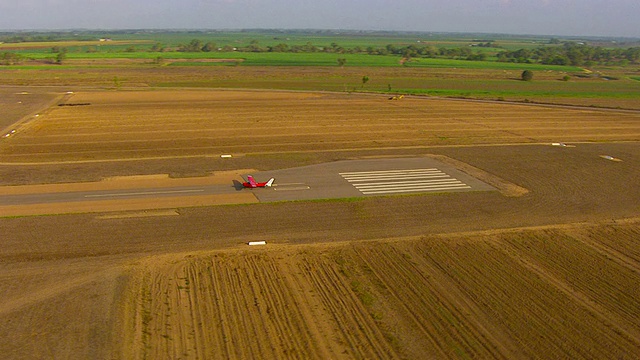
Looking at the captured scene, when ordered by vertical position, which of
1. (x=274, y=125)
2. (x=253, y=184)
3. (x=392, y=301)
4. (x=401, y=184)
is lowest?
(x=392, y=301)

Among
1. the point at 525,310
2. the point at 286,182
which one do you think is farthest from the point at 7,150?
the point at 525,310

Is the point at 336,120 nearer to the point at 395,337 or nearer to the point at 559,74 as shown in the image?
the point at 395,337

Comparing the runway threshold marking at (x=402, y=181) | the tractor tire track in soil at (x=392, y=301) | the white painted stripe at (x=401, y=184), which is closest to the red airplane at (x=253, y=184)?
the runway threshold marking at (x=402, y=181)

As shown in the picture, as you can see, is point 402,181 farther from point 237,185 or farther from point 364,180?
point 237,185

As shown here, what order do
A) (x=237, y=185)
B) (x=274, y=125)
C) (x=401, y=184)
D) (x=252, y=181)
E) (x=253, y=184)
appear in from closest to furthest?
(x=253, y=184), (x=252, y=181), (x=237, y=185), (x=401, y=184), (x=274, y=125)

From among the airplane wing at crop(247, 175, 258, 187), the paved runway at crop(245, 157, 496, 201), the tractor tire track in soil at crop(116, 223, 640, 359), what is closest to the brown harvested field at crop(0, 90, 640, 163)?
the paved runway at crop(245, 157, 496, 201)

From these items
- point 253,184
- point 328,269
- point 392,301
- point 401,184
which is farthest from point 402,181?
point 392,301

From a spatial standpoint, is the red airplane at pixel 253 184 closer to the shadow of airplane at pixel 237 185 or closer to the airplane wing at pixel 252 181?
the airplane wing at pixel 252 181
